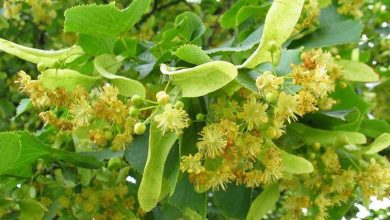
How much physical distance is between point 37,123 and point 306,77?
71.2 inches

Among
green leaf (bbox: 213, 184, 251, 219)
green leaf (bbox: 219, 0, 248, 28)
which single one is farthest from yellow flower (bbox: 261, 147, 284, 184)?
green leaf (bbox: 219, 0, 248, 28)

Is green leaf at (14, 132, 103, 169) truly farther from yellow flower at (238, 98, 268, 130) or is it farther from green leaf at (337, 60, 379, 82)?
green leaf at (337, 60, 379, 82)

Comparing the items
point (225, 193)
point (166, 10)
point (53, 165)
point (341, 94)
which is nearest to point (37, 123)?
point (166, 10)

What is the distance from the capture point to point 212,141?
100 cm

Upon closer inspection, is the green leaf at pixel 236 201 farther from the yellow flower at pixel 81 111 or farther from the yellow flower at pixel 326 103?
the yellow flower at pixel 81 111

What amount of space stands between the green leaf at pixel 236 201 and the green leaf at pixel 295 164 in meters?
0.30

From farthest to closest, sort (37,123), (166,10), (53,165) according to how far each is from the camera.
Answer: (166,10) → (37,123) → (53,165)

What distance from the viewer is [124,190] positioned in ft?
5.01

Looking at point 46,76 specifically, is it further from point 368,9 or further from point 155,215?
point 368,9

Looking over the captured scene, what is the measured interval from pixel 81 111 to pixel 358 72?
2.09 feet

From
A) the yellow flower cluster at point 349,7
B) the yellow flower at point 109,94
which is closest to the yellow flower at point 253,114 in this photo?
the yellow flower at point 109,94

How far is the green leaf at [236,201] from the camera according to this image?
4.69 feet

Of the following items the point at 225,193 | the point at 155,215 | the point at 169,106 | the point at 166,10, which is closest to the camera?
the point at 169,106

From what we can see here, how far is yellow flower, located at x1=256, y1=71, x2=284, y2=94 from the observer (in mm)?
948
